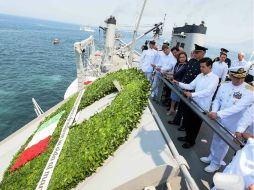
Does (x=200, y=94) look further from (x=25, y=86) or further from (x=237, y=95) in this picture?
(x=25, y=86)

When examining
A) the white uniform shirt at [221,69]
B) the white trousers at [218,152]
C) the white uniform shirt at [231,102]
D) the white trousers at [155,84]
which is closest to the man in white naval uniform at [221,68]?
the white uniform shirt at [221,69]

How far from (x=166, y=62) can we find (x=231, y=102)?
413cm

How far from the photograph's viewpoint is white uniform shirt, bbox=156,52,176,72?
878 centimetres

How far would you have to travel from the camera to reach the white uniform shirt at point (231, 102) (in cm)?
483

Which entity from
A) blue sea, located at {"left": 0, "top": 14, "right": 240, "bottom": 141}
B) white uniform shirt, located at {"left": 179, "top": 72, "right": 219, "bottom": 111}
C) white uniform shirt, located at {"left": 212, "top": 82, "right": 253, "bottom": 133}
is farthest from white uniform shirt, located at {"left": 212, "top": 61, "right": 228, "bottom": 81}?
blue sea, located at {"left": 0, "top": 14, "right": 240, "bottom": 141}

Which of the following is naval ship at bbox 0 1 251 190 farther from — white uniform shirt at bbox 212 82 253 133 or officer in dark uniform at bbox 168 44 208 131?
white uniform shirt at bbox 212 82 253 133

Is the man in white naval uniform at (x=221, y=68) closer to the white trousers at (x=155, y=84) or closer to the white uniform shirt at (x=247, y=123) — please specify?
the white trousers at (x=155, y=84)

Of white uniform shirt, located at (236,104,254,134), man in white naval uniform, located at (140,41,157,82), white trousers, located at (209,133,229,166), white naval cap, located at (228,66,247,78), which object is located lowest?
white trousers, located at (209,133,229,166)

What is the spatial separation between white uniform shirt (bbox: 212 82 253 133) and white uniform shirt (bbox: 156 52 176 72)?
11.5 ft

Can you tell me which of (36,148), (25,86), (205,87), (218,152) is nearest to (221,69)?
(205,87)

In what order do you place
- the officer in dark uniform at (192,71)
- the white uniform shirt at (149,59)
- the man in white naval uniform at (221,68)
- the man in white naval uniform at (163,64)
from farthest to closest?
the white uniform shirt at (149,59) → the man in white naval uniform at (221,68) → the man in white naval uniform at (163,64) → the officer in dark uniform at (192,71)

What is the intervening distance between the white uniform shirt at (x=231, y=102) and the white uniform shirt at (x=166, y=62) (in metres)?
3.52

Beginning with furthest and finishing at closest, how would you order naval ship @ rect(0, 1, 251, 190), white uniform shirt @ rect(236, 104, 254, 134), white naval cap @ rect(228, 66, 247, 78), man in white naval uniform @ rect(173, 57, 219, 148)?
man in white naval uniform @ rect(173, 57, 219, 148) → white naval cap @ rect(228, 66, 247, 78) → white uniform shirt @ rect(236, 104, 254, 134) → naval ship @ rect(0, 1, 251, 190)

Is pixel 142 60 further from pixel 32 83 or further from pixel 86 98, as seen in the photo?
pixel 32 83
